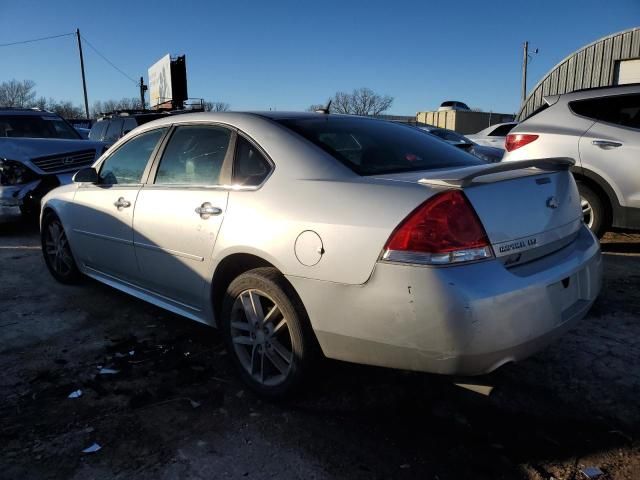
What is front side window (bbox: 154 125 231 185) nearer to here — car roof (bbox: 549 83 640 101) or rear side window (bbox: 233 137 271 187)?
rear side window (bbox: 233 137 271 187)

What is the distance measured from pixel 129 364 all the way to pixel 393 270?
6.63 feet

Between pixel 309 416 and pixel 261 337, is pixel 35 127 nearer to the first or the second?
pixel 261 337

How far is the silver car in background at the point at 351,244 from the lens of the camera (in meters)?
2.11

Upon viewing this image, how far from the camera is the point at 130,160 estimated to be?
3957mm

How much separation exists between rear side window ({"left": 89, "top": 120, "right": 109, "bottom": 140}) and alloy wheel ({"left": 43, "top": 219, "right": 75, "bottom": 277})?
8336 mm

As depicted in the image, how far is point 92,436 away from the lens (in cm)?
252

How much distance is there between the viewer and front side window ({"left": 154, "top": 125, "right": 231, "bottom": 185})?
312cm

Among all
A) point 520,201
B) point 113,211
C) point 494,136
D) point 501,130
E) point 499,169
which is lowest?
point 113,211

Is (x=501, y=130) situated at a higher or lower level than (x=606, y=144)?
higher

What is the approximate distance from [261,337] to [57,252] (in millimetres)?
3119

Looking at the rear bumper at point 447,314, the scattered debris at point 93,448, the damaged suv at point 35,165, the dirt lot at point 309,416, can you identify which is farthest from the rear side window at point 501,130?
the scattered debris at point 93,448

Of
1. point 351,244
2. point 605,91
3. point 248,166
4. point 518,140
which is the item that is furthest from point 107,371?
point 605,91

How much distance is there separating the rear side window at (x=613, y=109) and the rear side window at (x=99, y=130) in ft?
35.5

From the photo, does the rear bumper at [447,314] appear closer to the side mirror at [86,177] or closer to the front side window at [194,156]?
the front side window at [194,156]
